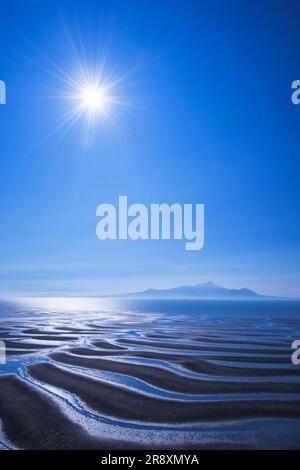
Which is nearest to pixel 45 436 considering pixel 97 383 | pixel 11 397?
pixel 11 397

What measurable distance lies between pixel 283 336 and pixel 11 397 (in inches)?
969

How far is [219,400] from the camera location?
1073cm

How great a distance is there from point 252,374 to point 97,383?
737 centimetres

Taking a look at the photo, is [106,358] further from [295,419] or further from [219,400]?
[295,419]

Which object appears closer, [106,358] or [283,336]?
[106,358]

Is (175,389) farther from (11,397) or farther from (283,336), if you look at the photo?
(283,336)

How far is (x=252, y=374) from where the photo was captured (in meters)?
14.5

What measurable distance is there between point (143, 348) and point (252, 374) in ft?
30.4

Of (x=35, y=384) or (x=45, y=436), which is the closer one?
(x=45, y=436)

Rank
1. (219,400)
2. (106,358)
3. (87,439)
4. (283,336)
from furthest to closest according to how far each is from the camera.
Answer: (283,336), (106,358), (219,400), (87,439)
